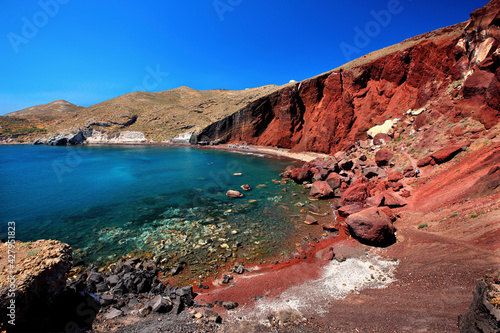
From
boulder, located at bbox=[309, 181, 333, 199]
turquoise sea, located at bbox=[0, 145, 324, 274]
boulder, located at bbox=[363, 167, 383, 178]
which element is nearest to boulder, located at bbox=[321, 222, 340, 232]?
turquoise sea, located at bbox=[0, 145, 324, 274]

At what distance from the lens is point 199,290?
982 cm

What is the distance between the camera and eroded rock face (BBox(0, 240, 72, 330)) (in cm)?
486

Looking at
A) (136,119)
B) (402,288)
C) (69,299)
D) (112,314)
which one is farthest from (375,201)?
(136,119)

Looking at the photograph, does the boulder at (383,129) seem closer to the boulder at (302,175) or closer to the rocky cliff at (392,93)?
the rocky cliff at (392,93)

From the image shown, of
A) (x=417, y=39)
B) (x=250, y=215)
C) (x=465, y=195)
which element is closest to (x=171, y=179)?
(x=250, y=215)

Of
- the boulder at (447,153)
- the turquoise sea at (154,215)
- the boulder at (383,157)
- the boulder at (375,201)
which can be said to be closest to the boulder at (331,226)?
the turquoise sea at (154,215)

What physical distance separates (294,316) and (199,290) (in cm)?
471

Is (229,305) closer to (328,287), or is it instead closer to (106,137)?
Result: (328,287)

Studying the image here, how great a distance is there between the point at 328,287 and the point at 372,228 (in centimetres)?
493

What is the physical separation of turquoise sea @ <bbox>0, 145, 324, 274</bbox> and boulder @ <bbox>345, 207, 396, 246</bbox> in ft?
13.2

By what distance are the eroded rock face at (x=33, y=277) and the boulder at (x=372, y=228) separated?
13.8 metres

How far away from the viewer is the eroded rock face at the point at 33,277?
486cm

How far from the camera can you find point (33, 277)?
5.30m

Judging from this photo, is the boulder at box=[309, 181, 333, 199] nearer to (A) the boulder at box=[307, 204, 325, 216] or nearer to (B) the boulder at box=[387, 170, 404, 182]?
(A) the boulder at box=[307, 204, 325, 216]
